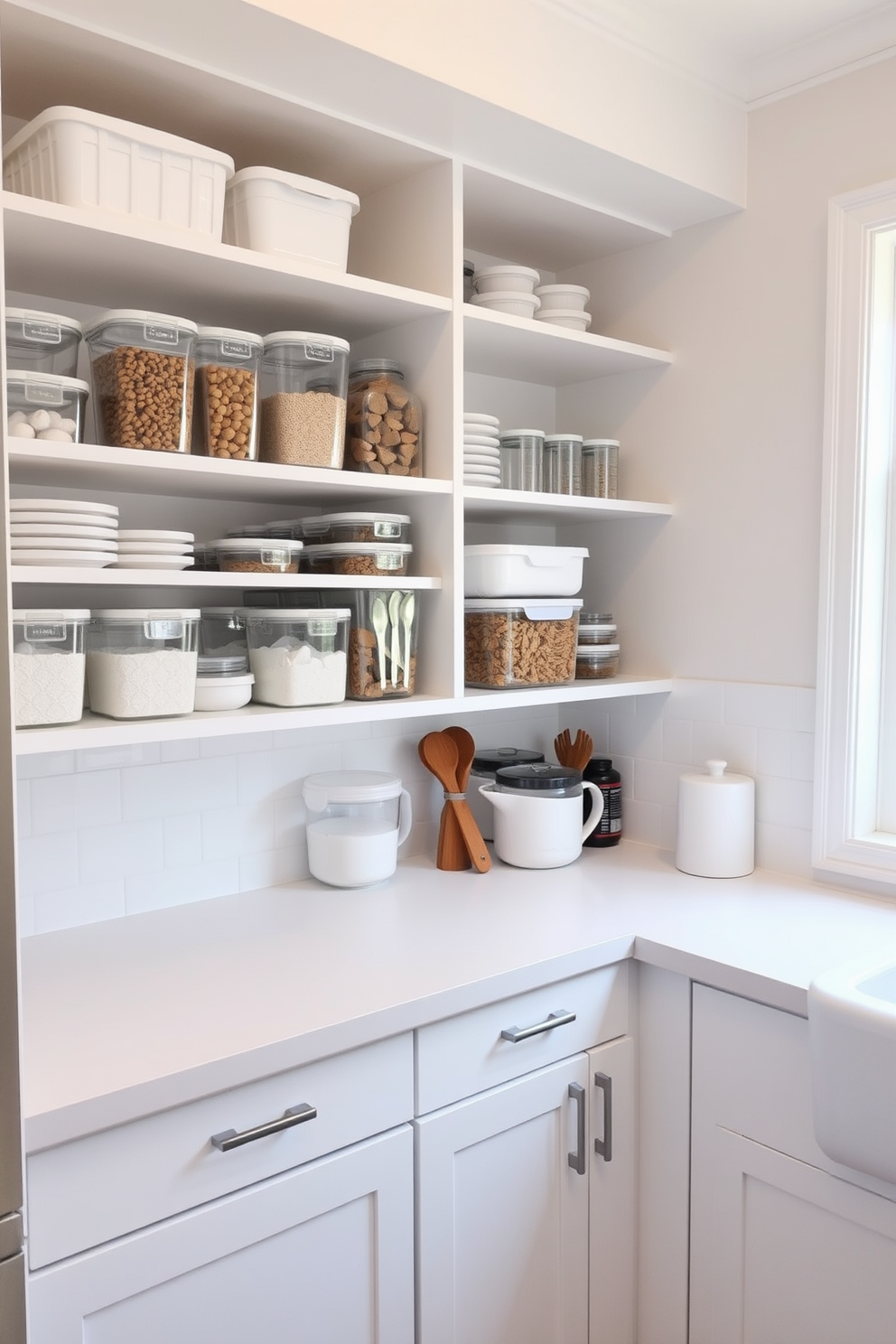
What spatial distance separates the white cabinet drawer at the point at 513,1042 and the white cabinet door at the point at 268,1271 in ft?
0.32

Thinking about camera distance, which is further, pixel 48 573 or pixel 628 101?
pixel 628 101

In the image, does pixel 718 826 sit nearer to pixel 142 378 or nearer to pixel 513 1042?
pixel 513 1042

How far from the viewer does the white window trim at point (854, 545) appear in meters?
1.96

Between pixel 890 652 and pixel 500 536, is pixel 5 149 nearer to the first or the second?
pixel 500 536

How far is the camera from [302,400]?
1688mm

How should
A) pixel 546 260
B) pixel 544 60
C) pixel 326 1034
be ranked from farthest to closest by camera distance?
1. pixel 546 260
2. pixel 544 60
3. pixel 326 1034

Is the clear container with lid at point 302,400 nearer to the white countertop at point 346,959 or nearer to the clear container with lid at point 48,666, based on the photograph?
the clear container with lid at point 48,666

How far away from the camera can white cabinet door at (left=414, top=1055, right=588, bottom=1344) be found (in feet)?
5.00

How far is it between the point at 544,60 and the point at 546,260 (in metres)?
0.72

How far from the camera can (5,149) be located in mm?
1577

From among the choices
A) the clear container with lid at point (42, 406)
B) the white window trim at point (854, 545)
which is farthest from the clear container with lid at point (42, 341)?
the white window trim at point (854, 545)

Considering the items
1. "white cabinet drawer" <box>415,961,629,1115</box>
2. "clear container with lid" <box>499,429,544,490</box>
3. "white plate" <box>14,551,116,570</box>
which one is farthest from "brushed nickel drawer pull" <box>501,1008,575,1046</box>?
"clear container with lid" <box>499,429,544,490</box>

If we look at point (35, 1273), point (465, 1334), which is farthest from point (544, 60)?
point (465, 1334)

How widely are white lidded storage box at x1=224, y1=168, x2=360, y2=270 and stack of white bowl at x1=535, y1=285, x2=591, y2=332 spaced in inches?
22.7
